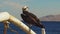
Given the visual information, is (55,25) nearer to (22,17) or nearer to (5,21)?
(22,17)

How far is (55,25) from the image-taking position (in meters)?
21.0

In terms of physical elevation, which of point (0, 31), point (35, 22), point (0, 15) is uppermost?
point (0, 31)

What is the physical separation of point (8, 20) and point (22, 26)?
33cm

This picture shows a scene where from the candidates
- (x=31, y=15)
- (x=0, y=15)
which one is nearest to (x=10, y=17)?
(x=0, y=15)

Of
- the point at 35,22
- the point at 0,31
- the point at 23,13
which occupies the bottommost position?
the point at 35,22

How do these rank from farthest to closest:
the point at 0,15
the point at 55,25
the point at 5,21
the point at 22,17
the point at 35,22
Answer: the point at 55,25 < the point at 22,17 < the point at 35,22 < the point at 5,21 < the point at 0,15

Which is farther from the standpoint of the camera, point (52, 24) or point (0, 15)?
point (52, 24)

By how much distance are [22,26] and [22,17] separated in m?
1.57

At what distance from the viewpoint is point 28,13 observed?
6.29 m

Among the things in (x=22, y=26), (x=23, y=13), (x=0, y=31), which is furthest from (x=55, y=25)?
(x=22, y=26)

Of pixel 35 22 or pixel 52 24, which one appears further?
pixel 52 24

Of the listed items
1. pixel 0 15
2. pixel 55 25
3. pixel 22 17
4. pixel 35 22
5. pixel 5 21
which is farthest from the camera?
pixel 55 25

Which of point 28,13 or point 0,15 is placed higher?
point 28,13

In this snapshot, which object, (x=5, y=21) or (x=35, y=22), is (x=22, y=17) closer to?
(x=35, y=22)
